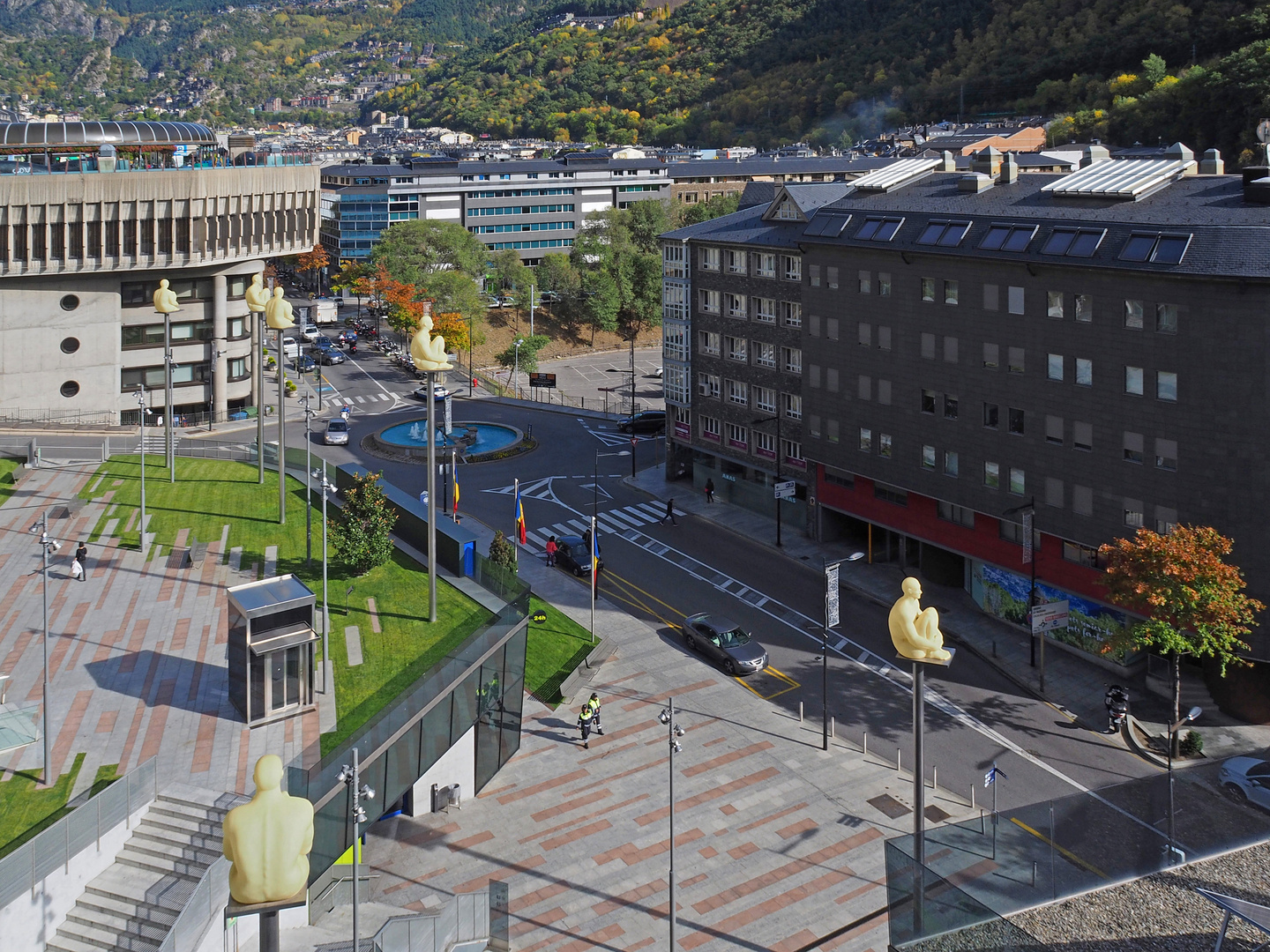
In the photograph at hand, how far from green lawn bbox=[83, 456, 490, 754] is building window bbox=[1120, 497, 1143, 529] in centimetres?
2324

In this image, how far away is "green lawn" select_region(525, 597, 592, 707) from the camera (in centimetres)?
4631

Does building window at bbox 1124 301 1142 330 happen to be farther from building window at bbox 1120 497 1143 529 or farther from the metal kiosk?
the metal kiosk

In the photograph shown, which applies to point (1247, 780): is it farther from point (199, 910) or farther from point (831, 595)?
point (199, 910)

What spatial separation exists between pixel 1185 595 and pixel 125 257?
61.2 meters

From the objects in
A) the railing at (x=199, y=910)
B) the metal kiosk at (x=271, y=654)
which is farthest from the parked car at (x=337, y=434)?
the railing at (x=199, y=910)

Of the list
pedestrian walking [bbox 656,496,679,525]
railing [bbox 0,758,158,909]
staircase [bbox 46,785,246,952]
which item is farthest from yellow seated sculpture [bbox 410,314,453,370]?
pedestrian walking [bbox 656,496,679,525]

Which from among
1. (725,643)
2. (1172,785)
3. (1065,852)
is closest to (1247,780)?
(1172,785)

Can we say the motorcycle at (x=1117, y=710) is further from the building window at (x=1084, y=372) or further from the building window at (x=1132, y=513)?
the building window at (x=1084, y=372)

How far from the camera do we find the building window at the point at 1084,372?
153 ft

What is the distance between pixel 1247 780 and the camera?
38.2 m

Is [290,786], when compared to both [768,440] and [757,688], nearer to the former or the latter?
[757,688]

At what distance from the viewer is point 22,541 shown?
46219mm

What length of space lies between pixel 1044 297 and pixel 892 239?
28.6 ft

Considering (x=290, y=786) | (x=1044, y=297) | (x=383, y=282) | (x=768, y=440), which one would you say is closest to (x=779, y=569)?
(x=768, y=440)
